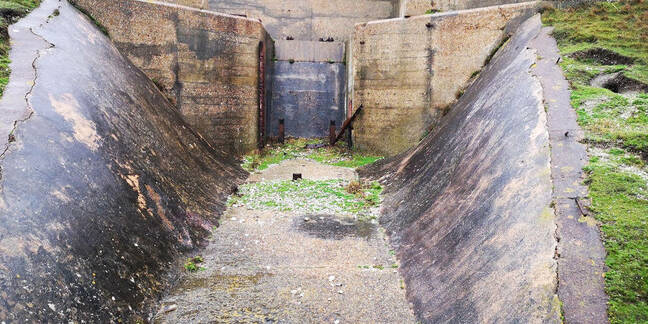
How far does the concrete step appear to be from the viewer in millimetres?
16109

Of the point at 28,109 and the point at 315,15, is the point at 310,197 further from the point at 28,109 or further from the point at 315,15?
the point at 315,15

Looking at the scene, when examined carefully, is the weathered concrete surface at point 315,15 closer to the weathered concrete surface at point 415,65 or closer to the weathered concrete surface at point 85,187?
the weathered concrete surface at point 415,65

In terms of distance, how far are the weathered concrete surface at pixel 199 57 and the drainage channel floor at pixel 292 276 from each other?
5.08m

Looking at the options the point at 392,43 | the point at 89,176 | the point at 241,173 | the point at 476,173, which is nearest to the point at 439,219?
the point at 476,173

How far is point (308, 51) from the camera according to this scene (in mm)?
16219

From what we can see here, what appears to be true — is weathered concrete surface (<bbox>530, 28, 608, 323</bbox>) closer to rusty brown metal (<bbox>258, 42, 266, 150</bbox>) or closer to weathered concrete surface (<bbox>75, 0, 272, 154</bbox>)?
weathered concrete surface (<bbox>75, 0, 272, 154</bbox>)

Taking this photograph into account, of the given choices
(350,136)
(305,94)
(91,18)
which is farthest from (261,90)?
(91,18)

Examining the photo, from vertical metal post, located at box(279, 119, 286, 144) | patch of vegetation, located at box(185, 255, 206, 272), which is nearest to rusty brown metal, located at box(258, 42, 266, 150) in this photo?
vertical metal post, located at box(279, 119, 286, 144)

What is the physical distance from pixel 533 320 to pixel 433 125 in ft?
31.0

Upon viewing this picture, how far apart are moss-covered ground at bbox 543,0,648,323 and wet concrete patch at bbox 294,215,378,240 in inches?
140

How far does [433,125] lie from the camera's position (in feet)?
40.0

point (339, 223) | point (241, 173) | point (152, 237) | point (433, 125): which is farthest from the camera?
point (433, 125)

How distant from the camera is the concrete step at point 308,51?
52.9 ft

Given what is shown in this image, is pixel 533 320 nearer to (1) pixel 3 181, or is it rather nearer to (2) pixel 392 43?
(1) pixel 3 181
